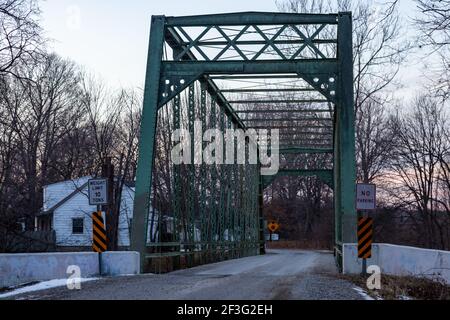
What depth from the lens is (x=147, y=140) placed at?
15438 mm

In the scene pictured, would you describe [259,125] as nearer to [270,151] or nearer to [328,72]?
[270,151]

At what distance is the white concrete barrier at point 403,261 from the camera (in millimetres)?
11302

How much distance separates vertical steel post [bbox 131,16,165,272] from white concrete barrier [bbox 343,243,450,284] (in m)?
4.75

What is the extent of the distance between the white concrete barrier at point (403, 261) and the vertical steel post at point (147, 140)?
4.75 meters

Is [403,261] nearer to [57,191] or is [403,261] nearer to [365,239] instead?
[365,239]

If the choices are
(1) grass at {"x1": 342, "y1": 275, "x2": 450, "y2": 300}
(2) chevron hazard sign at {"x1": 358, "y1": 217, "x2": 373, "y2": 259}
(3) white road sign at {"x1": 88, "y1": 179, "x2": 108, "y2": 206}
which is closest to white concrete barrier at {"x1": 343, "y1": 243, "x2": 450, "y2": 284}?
(1) grass at {"x1": 342, "y1": 275, "x2": 450, "y2": 300}

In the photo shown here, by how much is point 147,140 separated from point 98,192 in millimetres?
2808

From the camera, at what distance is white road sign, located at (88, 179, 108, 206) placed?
12898 millimetres

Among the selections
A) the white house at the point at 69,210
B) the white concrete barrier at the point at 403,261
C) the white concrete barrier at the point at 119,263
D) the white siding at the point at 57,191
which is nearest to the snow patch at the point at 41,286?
the white concrete barrier at the point at 119,263

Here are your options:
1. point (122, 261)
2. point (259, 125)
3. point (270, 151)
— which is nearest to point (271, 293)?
point (122, 261)

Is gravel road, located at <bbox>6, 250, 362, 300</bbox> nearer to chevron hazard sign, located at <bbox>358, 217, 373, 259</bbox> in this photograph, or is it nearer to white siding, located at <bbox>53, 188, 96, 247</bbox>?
chevron hazard sign, located at <bbox>358, 217, 373, 259</bbox>

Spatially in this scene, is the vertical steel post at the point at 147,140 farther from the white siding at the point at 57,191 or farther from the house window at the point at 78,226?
the house window at the point at 78,226

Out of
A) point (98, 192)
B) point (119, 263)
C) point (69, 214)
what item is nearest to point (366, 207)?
point (119, 263)

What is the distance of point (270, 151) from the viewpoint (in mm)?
36781
